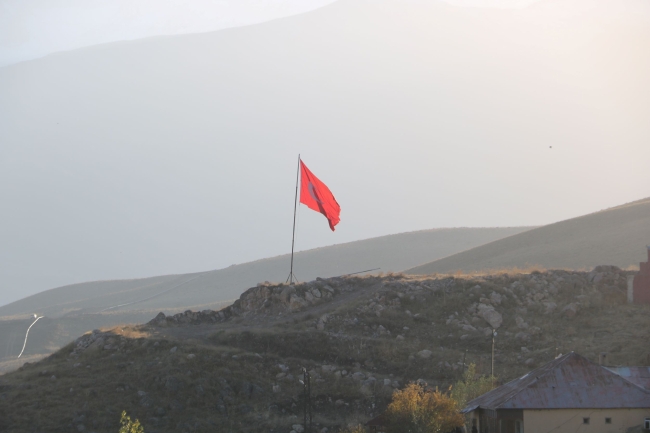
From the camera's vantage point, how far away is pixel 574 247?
2382 inches

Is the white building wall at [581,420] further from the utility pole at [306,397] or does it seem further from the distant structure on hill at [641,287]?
the distant structure on hill at [641,287]

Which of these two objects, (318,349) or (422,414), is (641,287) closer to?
(318,349)

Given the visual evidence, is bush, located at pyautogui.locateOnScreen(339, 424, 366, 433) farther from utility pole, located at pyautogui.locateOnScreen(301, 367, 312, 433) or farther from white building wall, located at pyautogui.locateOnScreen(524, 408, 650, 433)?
white building wall, located at pyautogui.locateOnScreen(524, 408, 650, 433)

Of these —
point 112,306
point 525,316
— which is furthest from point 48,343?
point 525,316

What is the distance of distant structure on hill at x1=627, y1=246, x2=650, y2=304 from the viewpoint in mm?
33031

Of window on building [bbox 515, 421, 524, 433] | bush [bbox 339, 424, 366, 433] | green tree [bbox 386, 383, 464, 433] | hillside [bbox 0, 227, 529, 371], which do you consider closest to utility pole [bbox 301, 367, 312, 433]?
bush [bbox 339, 424, 366, 433]

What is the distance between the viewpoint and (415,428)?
71.0 ft

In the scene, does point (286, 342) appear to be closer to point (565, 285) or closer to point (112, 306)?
point (565, 285)

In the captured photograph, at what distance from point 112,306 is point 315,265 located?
24641 millimetres

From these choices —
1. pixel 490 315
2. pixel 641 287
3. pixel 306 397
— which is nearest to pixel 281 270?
pixel 490 315

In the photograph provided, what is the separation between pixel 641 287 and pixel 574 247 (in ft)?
91.4

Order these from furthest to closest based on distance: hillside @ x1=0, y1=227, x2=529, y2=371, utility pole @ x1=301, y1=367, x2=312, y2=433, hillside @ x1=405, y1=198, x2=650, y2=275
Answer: hillside @ x1=0, y1=227, x2=529, y2=371
hillside @ x1=405, y1=198, x2=650, y2=275
utility pole @ x1=301, y1=367, x2=312, y2=433

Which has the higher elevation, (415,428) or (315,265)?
(315,265)

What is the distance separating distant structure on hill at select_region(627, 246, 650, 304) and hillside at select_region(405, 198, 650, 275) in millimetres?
18200
